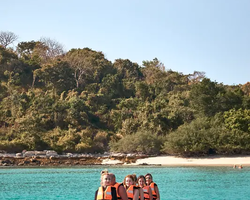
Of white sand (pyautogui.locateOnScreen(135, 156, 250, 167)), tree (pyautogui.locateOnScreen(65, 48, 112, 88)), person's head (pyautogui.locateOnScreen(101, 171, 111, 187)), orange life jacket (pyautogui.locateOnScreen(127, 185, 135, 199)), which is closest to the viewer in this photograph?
person's head (pyautogui.locateOnScreen(101, 171, 111, 187))

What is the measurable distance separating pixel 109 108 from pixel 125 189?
5678cm

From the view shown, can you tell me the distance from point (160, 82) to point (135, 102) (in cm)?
1002

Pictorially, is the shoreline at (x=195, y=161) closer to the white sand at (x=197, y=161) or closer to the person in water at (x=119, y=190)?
the white sand at (x=197, y=161)

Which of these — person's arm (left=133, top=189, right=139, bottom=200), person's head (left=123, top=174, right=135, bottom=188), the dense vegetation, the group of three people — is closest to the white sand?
the dense vegetation

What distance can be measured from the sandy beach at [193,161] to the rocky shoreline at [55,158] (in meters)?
1.16

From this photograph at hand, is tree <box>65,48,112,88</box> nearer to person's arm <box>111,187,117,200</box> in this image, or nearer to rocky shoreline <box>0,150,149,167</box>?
rocky shoreline <box>0,150,149,167</box>

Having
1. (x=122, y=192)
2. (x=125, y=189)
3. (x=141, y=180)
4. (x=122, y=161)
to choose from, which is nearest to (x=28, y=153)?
(x=122, y=161)

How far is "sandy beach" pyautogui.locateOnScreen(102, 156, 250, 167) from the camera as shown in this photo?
41.8 metres

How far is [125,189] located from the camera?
702 cm

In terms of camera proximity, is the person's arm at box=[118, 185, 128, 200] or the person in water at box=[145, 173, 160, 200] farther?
the person in water at box=[145, 173, 160, 200]

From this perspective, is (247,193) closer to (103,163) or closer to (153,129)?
(103,163)

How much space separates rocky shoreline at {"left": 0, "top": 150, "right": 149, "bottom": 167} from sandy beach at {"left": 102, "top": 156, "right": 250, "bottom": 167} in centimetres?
116

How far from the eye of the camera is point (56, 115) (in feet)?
186

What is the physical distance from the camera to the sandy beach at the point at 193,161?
41.8 metres
